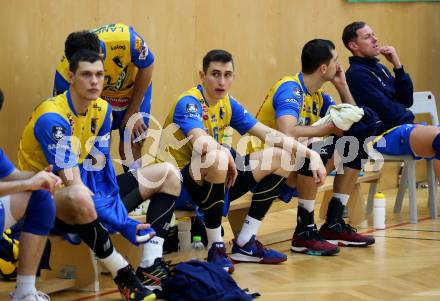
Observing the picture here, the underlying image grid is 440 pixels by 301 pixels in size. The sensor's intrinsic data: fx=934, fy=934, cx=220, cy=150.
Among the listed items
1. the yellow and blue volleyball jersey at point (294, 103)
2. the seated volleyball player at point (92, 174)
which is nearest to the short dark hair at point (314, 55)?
the yellow and blue volleyball jersey at point (294, 103)

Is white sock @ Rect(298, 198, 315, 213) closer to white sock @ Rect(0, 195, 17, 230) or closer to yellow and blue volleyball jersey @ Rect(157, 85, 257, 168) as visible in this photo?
yellow and blue volleyball jersey @ Rect(157, 85, 257, 168)

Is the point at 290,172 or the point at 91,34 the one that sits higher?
the point at 91,34

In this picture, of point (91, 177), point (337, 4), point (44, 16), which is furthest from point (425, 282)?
point (337, 4)

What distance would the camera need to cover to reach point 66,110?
15.9 feet

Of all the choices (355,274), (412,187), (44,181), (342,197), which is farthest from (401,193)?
(44,181)

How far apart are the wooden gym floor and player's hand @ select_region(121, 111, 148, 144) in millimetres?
1063

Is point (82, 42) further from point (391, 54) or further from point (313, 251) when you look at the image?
point (391, 54)

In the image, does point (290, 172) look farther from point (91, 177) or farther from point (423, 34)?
point (423, 34)

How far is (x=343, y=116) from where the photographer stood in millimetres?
5980

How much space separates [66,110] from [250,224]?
5.05ft

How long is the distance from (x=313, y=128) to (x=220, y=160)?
0.90 m

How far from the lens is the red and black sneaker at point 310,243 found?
19.9 feet

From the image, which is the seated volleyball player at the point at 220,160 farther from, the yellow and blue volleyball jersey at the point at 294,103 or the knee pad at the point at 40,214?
the knee pad at the point at 40,214

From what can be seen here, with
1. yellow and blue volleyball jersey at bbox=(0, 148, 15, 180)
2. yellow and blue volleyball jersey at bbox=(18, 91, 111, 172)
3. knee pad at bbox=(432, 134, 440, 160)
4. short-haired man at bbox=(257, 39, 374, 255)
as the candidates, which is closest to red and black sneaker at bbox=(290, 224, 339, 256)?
short-haired man at bbox=(257, 39, 374, 255)
